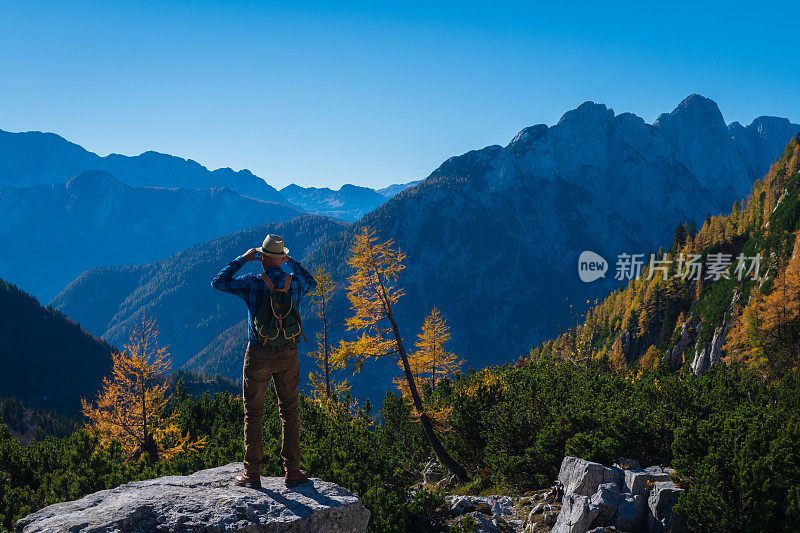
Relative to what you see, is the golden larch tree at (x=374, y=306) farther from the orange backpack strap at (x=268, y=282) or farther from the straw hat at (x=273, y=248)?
the orange backpack strap at (x=268, y=282)

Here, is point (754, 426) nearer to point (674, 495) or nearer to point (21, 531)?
point (674, 495)

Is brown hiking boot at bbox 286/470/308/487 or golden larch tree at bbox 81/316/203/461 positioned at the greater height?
brown hiking boot at bbox 286/470/308/487

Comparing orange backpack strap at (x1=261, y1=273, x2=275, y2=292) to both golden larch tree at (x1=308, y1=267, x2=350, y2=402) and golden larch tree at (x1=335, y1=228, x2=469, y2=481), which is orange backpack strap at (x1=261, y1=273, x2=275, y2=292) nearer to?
golden larch tree at (x1=335, y1=228, x2=469, y2=481)

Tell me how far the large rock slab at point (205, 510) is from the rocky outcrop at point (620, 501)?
438 centimetres

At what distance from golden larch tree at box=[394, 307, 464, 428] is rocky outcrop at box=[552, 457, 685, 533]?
304 inches

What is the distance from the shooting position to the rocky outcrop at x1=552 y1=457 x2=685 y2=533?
8461 millimetres

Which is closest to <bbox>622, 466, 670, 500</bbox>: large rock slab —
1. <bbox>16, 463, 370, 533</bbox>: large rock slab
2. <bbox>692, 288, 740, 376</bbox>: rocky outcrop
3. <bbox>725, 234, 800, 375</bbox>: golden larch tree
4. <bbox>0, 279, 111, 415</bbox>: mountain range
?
<bbox>16, 463, 370, 533</bbox>: large rock slab

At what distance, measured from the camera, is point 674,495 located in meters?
8.42

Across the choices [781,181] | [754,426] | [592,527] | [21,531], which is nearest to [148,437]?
[21,531]

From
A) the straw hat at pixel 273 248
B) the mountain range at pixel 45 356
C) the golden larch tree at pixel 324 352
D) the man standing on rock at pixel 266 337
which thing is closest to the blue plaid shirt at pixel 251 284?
the man standing on rock at pixel 266 337

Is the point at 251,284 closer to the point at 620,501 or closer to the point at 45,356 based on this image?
the point at 620,501

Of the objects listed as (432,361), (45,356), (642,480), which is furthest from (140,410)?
(45,356)

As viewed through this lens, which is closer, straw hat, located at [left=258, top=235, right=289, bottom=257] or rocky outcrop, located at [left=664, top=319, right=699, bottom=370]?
straw hat, located at [left=258, top=235, right=289, bottom=257]

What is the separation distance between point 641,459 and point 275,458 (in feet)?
27.8
